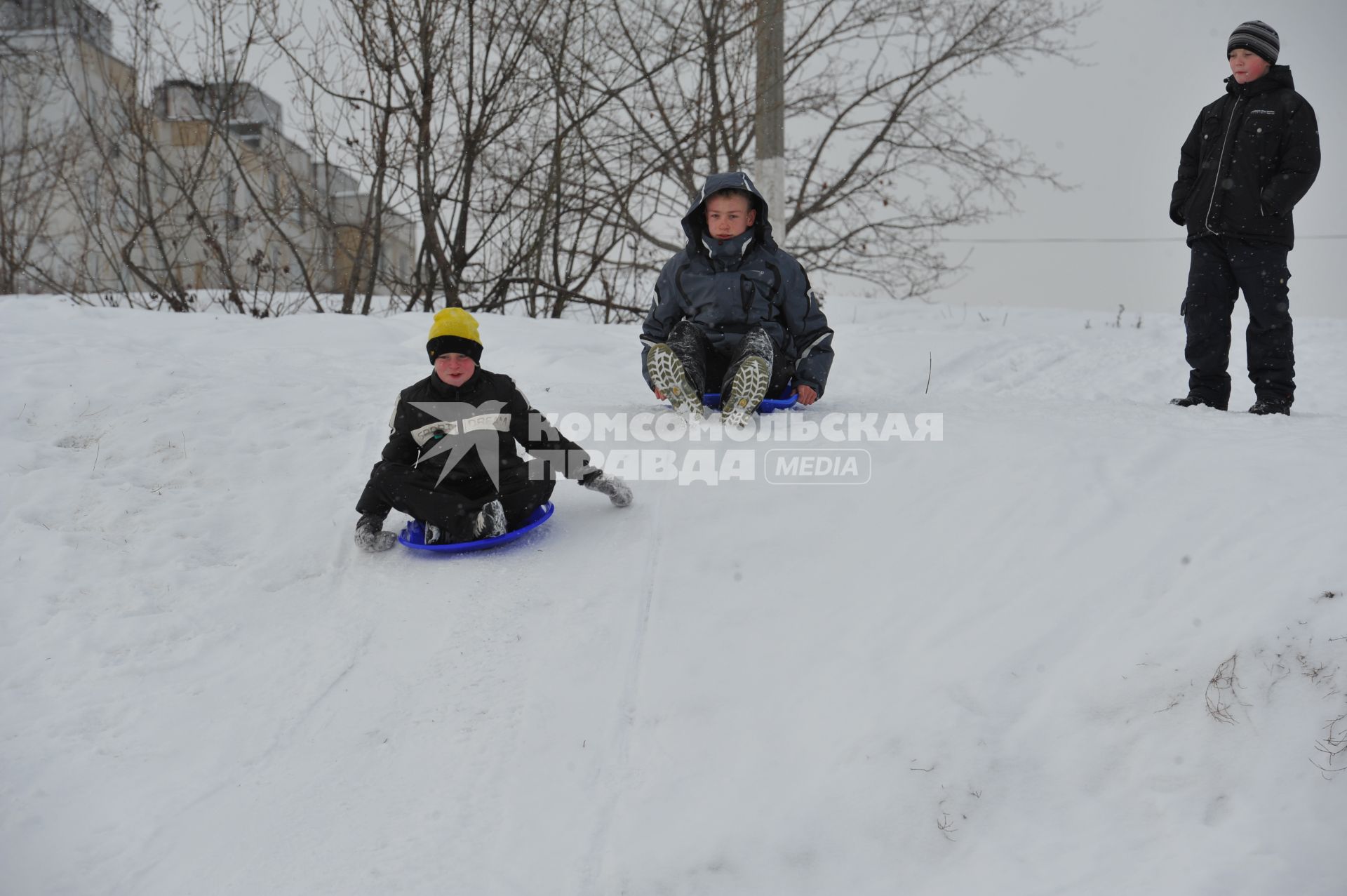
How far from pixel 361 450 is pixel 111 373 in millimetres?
1288

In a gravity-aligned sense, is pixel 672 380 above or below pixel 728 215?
below

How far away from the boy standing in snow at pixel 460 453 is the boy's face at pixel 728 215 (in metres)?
1.54

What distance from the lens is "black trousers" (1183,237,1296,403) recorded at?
4.39 meters

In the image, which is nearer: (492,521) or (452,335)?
(492,521)

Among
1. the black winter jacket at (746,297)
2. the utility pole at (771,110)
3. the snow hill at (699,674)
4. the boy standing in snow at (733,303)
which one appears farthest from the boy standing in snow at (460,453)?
the utility pole at (771,110)

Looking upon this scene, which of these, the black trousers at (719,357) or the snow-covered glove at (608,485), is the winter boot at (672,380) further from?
the snow-covered glove at (608,485)

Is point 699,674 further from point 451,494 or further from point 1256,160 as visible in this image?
point 1256,160

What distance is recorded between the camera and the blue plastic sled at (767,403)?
4844mm

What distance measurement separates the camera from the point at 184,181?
27.5 feet

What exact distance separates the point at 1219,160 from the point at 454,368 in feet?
11.8

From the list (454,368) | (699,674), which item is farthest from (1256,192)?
(454,368)

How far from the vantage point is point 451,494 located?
11.8 feet

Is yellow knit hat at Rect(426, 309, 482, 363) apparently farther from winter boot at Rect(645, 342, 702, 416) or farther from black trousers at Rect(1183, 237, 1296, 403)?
black trousers at Rect(1183, 237, 1296, 403)

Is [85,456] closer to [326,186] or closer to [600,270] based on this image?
[326,186]
